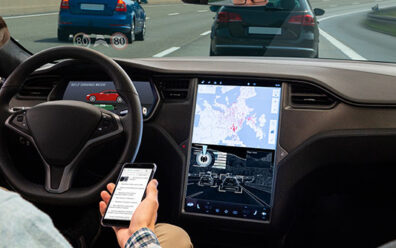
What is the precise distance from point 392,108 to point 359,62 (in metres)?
0.58

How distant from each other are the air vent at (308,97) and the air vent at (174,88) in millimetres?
572

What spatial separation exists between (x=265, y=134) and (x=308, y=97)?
1.00ft

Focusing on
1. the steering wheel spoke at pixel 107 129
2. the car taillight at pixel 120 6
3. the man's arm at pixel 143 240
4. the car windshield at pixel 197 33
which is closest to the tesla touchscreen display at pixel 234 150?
the car windshield at pixel 197 33

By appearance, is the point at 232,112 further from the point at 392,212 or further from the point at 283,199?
the point at 392,212

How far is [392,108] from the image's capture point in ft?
9.46

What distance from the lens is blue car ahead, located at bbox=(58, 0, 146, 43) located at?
14070 mm

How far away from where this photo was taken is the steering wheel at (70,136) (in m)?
2.30

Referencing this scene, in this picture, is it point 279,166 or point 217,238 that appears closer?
point 279,166

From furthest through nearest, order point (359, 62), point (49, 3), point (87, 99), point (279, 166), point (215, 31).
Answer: point (49, 3) < point (215, 31) < point (359, 62) < point (87, 99) < point (279, 166)

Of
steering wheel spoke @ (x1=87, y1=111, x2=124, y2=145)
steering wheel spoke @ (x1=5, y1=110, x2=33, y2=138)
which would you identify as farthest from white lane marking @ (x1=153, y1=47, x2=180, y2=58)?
steering wheel spoke @ (x1=87, y1=111, x2=124, y2=145)

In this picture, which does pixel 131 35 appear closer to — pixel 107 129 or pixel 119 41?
pixel 119 41

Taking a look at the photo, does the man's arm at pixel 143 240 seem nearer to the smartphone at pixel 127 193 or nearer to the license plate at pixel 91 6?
the smartphone at pixel 127 193

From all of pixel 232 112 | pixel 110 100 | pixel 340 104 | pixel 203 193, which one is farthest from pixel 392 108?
pixel 110 100

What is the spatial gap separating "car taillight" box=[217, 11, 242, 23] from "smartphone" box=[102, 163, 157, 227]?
7850 mm
